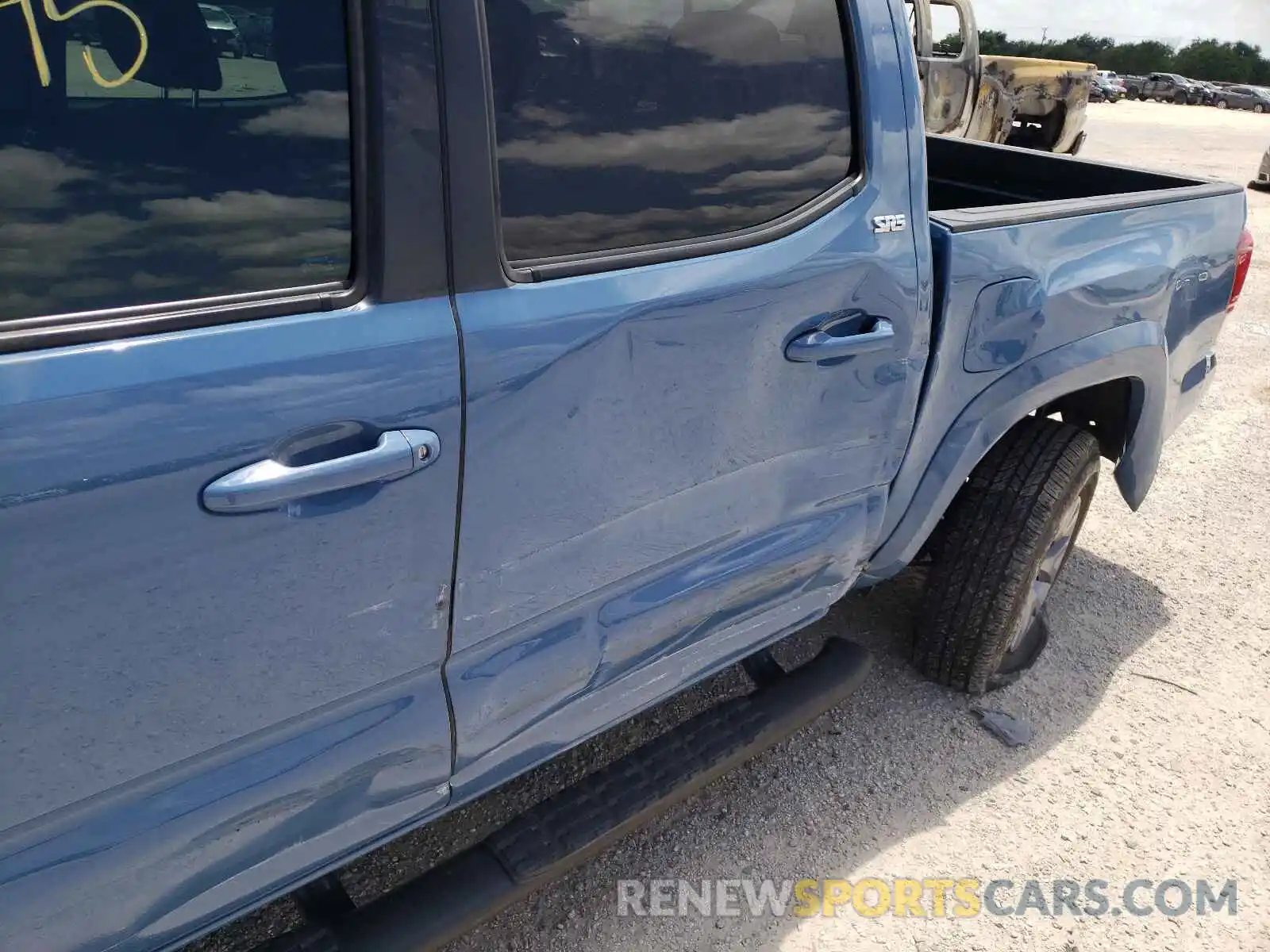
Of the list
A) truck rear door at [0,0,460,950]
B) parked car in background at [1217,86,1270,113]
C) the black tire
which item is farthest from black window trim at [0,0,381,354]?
parked car in background at [1217,86,1270,113]

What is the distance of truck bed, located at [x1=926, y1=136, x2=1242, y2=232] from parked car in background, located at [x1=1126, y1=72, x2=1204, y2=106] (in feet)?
171

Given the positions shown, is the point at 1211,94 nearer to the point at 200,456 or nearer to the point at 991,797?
the point at 991,797

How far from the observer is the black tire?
2.74 metres

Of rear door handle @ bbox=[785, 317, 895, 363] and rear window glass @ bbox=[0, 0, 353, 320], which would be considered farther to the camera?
rear door handle @ bbox=[785, 317, 895, 363]

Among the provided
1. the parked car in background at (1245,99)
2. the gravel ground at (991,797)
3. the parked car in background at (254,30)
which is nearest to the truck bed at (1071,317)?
the gravel ground at (991,797)

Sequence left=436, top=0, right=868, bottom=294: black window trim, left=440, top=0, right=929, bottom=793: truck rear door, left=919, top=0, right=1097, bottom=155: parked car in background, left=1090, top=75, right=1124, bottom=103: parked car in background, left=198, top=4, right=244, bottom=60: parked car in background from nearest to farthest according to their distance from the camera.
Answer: left=198, top=4, right=244, bottom=60: parked car in background
left=436, top=0, right=868, bottom=294: black window trim
left=440, top=0, right=929, bottom=793: truck rear door
left=919, top=0, right=1097, bottom=155: parked car in background
left=1090, top=75, right=1124, bottom=103: parked car in background

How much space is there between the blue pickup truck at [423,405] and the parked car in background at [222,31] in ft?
0.05

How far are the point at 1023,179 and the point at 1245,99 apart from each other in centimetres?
5164

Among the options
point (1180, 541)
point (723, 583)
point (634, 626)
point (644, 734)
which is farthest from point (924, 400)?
point (1180, 541)

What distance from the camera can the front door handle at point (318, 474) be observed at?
122 centimetres

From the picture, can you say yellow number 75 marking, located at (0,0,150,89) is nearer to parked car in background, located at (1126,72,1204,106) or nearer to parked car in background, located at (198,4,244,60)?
parked car in background, located at (198,4,244,60)

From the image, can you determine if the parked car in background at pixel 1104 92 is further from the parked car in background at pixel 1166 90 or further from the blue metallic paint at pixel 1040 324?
the blue metallic paint at pixel 1040 324

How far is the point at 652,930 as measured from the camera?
7.19 ft

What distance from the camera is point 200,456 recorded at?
1.19 meters
